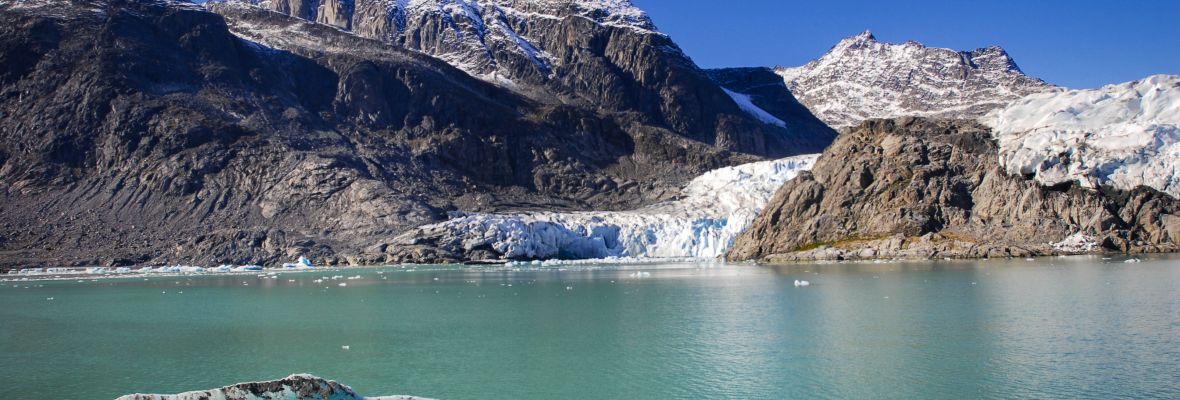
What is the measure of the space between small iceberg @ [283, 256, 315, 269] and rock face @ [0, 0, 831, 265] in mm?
2699

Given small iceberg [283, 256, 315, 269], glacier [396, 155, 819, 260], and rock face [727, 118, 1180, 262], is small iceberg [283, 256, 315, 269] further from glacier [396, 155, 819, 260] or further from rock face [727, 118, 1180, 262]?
rock face [727, 118, 1180, 262]

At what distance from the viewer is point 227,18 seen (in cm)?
18025

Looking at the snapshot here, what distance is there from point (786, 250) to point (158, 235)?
72.0 meters

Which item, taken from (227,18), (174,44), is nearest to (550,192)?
(174,44)

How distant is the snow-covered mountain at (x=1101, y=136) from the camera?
72.2m

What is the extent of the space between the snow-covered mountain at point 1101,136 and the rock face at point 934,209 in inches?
47.3

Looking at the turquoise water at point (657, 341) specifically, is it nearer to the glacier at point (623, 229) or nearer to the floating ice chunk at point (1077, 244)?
the floating ice chunk at point (1077, 244)

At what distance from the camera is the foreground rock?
11453mm

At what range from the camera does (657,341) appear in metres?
28.8

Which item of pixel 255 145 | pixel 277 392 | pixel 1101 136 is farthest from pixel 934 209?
pixel 255 145

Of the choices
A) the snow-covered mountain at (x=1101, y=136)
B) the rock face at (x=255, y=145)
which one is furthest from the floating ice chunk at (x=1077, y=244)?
the rock face at (x=255, y=145)

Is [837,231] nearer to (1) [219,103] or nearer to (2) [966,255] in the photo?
(2) [966,255]

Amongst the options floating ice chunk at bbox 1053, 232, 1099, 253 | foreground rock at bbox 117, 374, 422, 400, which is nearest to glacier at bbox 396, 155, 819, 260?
floating ice chunk at bbox 1053, 232, 1099, 253

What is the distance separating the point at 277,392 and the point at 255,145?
4866 inches
